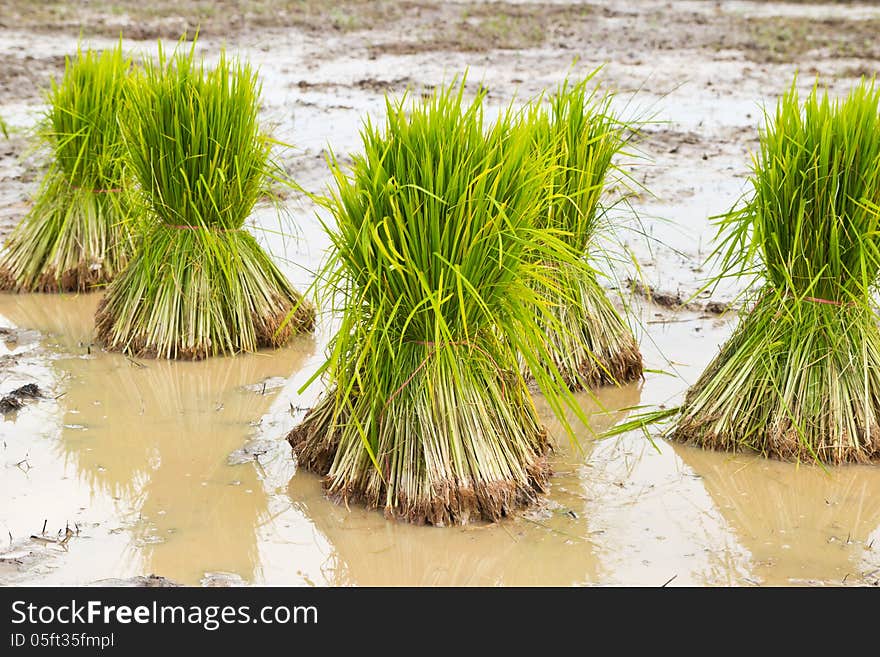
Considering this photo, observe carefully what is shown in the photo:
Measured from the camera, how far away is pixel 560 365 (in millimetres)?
4777

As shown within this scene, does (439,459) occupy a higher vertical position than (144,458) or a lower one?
higher

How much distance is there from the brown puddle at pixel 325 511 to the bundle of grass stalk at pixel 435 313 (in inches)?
5.8

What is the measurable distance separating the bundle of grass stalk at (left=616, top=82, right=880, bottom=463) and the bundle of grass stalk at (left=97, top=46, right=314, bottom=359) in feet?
6.98

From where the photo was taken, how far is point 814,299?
4156 millimetres

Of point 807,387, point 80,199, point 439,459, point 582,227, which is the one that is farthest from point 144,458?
point 807,387

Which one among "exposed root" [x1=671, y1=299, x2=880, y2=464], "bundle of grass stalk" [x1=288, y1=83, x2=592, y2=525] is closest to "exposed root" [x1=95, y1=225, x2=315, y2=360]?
"bundle of grass stalk" [x1=288, y1=83, x2=592, y2=525]

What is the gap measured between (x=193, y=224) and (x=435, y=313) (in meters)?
1.97

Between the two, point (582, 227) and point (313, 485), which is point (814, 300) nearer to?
point (582, 227)

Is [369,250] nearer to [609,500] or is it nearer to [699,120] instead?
[609,500]

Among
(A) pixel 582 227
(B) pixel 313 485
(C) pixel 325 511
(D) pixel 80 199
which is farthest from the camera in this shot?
(D) pixel 80 199

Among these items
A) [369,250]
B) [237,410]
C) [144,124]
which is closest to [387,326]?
[369,250]

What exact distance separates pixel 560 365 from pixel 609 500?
3.20 ft

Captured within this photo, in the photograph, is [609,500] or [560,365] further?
[560,365]

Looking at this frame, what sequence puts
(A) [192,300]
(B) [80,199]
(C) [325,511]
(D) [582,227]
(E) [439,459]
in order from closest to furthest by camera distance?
(E) [439,459]
(C) [325,511]
(D) [582,227]
(A) [192,300]
(B) [80,199]
